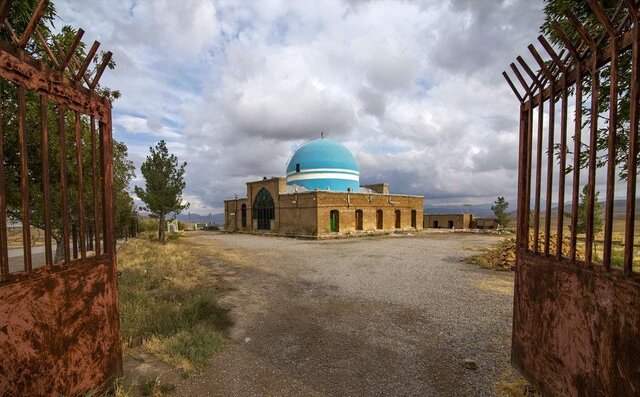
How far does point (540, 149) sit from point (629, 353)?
2.21 meters

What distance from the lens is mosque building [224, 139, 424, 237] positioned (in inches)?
1099

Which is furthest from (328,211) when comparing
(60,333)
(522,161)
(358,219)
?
(60,333)

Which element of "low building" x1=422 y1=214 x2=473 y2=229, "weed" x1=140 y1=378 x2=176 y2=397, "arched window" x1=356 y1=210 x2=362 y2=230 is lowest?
"low building" x1=422 y1=214 x2=473 y2=229

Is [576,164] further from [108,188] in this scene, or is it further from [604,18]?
[108,188]

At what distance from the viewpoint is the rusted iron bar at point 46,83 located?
98.2 inches

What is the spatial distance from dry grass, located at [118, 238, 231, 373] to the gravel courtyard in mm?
302

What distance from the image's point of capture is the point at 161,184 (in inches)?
887

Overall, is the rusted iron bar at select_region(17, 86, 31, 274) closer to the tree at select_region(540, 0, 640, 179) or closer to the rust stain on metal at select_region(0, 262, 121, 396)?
the rust stain on metal at select_region(0, 262, 121, 396)

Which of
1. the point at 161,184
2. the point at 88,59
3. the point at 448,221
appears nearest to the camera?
the point at 88,59

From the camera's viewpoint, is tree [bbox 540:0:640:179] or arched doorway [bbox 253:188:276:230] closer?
tree [bbox 540:0:640:179]

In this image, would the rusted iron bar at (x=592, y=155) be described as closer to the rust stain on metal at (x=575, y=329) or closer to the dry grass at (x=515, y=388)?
the rust stain on metal at (x=575, y=329)

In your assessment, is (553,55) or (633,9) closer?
(633,9)

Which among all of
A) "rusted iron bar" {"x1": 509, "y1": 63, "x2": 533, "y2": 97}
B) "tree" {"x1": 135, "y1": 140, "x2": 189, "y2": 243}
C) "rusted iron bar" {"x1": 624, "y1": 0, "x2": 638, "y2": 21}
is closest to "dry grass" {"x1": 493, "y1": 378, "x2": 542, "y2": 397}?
"rusted iron bar" {"x1": 509, "y1": 63, "x2": 533, "y2": 97}

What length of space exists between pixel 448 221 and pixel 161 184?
31.0 metres
